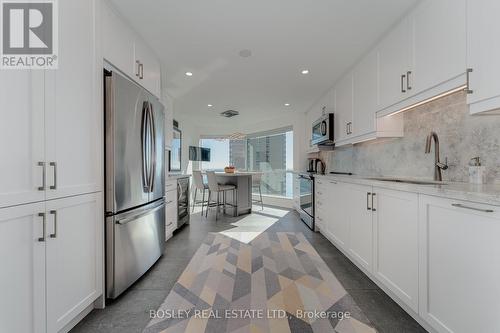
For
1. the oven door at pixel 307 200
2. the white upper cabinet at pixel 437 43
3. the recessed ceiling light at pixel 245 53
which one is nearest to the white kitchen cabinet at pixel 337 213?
the oven door at pixel 307 200

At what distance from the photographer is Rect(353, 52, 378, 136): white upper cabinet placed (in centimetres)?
234

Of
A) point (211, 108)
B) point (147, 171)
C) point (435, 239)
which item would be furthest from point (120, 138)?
point (211, 108)

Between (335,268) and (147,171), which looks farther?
(335,268)

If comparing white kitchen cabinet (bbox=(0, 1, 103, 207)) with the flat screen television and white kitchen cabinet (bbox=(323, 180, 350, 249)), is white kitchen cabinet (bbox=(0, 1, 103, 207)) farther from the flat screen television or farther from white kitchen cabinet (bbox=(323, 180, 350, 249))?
the flat screen television

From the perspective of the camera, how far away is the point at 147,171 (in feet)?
6.91

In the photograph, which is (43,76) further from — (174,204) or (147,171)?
(174,204)

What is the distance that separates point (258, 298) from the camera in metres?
1.75

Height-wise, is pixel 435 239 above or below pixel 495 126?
below

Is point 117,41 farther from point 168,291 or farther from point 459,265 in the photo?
point 459,265


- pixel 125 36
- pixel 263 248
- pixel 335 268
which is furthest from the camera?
pixel 263 248

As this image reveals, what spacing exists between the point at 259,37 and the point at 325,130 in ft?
6.27

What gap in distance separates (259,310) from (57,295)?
4.22 feet

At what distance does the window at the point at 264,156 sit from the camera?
601cm

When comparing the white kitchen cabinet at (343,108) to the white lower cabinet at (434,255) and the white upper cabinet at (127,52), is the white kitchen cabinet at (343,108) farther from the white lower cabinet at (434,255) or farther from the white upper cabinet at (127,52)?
the white upper cabinet at (127,52)
